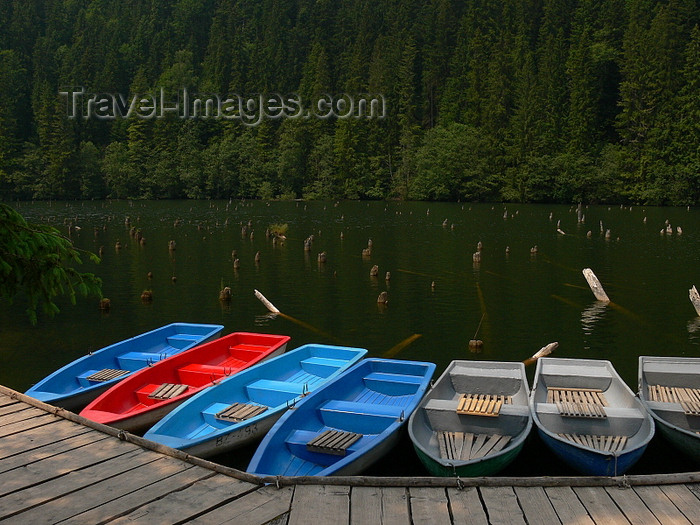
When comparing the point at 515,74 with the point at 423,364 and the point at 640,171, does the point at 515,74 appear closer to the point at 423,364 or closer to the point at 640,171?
the point at 640,171

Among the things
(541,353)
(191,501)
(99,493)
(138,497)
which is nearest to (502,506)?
(191,501)

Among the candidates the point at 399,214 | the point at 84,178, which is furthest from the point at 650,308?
the point at 84,178

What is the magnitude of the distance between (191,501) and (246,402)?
713 cm

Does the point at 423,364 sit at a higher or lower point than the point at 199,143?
lower

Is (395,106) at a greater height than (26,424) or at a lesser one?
greater

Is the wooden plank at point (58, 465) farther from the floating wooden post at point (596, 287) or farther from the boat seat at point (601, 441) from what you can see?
the floating wooden post at point (596, 287)

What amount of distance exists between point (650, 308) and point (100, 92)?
438 feet

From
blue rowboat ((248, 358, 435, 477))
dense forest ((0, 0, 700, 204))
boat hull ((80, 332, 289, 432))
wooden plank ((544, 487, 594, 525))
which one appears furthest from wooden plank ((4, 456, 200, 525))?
dense forest ((0, 0, 700, 204))

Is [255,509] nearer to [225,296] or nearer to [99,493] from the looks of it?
[99,493]

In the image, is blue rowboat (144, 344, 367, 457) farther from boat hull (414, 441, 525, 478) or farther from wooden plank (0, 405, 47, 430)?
boat hull (414, 441, 525, 478)

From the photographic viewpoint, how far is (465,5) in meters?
125

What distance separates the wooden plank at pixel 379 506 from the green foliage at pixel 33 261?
131 inches

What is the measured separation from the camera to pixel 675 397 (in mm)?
12133

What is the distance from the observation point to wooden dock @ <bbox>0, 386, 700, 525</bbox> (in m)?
5.23
